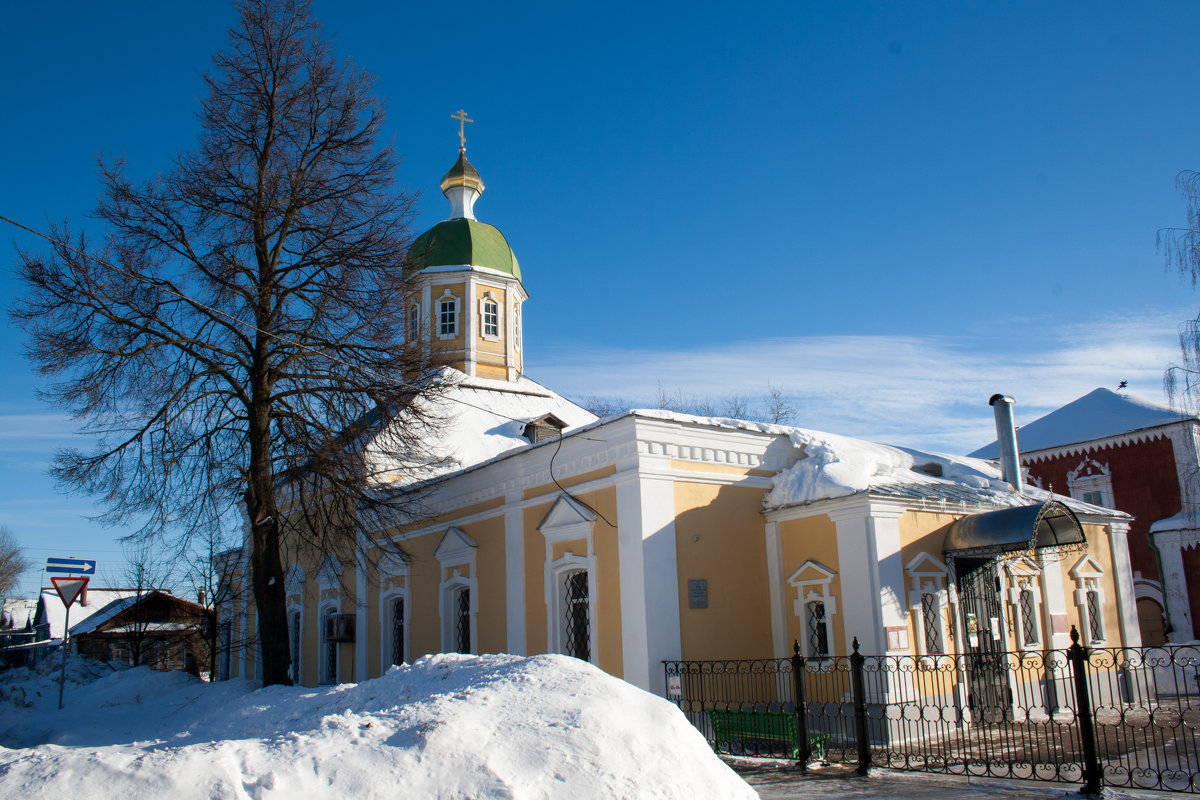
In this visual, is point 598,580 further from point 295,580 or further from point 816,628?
point 295,580

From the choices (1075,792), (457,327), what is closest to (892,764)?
(1075,792)

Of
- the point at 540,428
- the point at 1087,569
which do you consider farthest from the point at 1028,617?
the point at 540,428

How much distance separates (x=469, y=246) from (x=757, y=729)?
16151 mm

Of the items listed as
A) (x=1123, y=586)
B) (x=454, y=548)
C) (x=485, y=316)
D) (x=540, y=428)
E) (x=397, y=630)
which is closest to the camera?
(x=1123, y=586)

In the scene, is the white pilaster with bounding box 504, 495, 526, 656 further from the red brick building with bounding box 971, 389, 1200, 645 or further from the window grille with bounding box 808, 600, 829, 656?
→ the red brick building with bounding box 971, 389, 1200, 645

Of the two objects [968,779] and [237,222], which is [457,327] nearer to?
[237,222]

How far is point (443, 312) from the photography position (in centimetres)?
2359

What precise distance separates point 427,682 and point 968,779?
5053 millimetres

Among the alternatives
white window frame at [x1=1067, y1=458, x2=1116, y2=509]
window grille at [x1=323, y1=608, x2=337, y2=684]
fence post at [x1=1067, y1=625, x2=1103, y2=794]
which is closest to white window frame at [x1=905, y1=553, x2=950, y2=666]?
fence post at [x1=1067, y1=625, x2=1103, y2=794]

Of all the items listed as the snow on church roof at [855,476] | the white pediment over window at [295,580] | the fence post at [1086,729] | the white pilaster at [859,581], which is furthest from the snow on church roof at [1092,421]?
the fence post at [1086,729]

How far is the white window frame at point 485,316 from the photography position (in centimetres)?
2357

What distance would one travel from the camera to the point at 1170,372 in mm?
11438

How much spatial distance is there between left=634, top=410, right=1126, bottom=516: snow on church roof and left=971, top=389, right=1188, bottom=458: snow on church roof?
1459 cm

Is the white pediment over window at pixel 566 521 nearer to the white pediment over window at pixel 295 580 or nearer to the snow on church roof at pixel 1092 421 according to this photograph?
the white pediment over window at pixel 295 580
